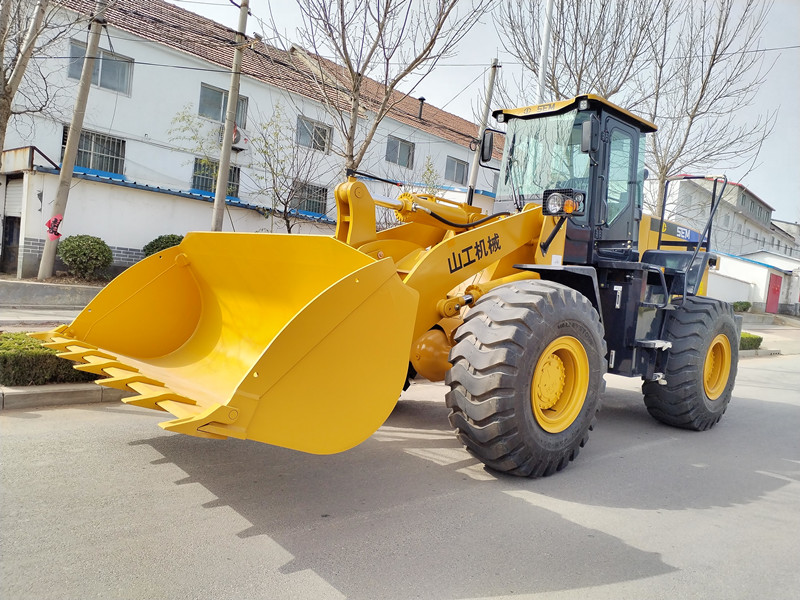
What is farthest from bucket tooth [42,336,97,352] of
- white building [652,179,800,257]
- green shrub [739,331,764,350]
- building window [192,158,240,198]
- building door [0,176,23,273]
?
white building [652,179,800,257]

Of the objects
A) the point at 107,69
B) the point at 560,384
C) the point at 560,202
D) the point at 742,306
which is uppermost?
the point at 107,69

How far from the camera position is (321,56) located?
9133 millimetres

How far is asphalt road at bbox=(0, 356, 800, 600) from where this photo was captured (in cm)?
284

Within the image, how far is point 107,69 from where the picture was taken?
1758 cm

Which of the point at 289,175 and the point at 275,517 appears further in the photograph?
the point at 289,175

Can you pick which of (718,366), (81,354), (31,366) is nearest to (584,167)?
(718,366)

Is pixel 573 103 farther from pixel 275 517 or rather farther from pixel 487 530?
pixel 275 517

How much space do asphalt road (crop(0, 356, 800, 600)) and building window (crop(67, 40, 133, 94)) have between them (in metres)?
15.0

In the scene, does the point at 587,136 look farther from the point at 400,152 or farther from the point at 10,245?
the point at 400,152

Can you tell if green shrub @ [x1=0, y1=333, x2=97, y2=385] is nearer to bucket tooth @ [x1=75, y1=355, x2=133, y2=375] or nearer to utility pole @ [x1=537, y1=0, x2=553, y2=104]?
bucket tooth @ [x1=75, y1=355, x2=133, y2=375]

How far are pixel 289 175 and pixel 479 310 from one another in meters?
14.9

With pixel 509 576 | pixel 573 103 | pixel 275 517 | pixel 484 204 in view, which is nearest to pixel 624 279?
pixel 573 103

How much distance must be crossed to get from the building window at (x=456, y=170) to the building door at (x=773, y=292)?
65.6 feet

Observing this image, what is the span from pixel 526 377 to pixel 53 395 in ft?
13.6
